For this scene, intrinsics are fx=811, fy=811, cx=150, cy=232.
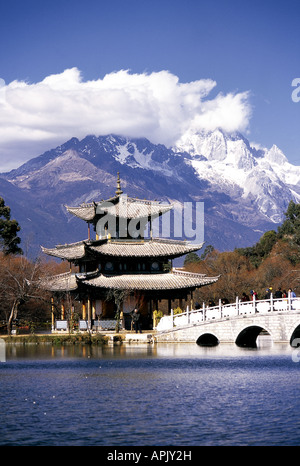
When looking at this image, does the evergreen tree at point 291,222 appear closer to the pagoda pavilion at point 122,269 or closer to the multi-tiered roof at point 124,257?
the pagoda pavilion at point 122,269

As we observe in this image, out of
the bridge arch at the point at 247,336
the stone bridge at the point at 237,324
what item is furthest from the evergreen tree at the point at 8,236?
the bridge arch at the point at 247,336

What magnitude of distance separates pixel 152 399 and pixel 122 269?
121 ft

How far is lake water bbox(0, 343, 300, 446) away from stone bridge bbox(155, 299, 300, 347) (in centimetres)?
279

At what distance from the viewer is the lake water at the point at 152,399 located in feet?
67.8

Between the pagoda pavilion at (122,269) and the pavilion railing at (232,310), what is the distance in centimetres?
759

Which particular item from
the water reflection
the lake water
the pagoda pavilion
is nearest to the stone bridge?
the water reflection

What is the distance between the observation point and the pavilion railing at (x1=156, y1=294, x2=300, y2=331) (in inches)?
1774

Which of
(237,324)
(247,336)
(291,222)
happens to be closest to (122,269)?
(247,336)

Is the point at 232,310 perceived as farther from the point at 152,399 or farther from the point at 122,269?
the point at 152,399

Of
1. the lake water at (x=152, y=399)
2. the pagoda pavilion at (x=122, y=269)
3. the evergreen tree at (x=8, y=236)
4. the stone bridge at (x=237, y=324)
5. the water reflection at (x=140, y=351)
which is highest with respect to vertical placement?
the evergreen tree at (x=8, y=236)

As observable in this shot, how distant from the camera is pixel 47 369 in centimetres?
3666

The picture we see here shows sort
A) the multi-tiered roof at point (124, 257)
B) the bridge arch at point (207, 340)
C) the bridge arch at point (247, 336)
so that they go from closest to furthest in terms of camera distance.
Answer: the bridge arch at point (247, 336), the bridge arch at point (207, 340), the multi-tiered roof at point (124, 257)

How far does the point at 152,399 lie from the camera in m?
26.6
